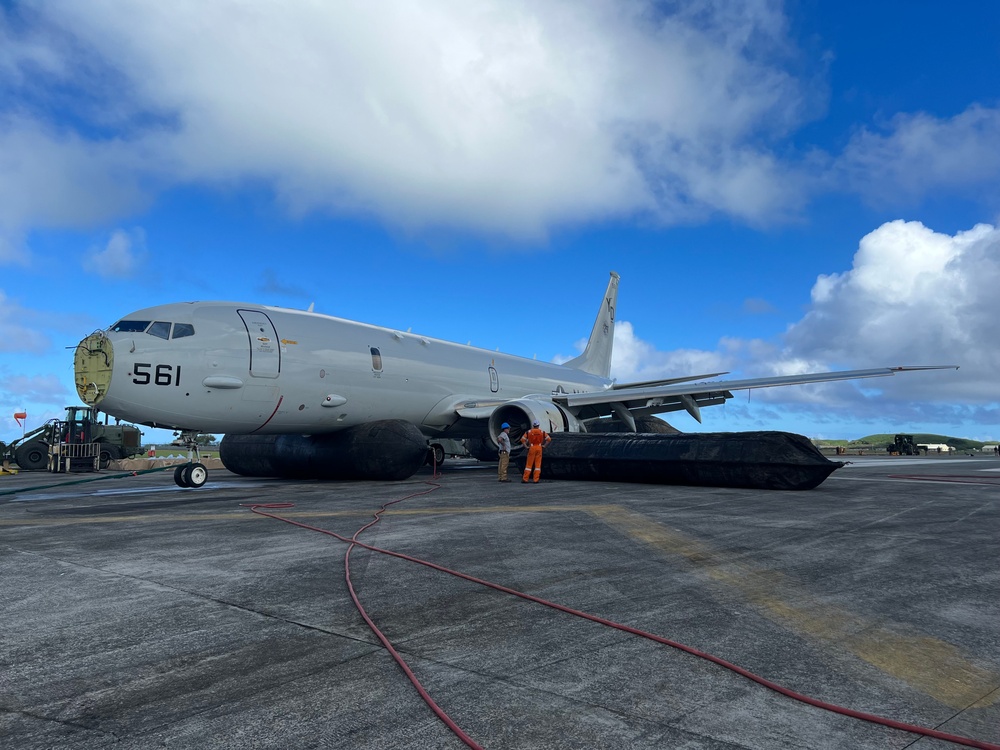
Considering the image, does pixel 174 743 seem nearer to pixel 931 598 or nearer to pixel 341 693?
pixel 341 693

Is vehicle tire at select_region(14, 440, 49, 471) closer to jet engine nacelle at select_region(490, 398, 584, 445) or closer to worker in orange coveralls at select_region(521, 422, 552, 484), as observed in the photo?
jet engine nacelle at select_region(490, 398, 584, 445)

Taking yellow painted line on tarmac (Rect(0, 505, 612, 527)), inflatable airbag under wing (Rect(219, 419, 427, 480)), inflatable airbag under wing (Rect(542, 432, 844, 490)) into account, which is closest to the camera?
yellow painted line on tarmac (Rect(0, 505, 612, 527))

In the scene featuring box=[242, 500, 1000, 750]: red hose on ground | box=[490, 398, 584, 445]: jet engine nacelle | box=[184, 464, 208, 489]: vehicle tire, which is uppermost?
box=[490, 398, 584, 445]: jet engine nacelle

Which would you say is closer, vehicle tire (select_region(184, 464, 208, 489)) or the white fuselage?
the white fuselage

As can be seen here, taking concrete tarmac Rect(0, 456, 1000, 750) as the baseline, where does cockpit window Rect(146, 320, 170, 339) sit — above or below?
above

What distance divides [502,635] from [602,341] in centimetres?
2762

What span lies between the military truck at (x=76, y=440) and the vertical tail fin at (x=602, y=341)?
747 inches

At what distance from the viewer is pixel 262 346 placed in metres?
12.9

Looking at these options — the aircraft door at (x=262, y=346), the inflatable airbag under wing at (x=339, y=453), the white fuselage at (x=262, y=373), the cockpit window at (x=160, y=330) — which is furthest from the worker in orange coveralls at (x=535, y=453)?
the cockpit window at (x=160, y=330)

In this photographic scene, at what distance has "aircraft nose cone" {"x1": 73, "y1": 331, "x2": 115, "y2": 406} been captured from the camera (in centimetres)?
1101

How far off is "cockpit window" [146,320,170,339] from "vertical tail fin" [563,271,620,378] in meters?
19.9

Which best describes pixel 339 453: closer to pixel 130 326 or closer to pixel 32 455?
pixel 130 326

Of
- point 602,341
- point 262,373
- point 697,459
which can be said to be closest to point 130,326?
point 262,373

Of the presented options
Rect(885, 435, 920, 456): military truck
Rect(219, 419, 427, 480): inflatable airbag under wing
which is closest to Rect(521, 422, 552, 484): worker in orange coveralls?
Rect(219, 419, 427, 480): inflatable airbag under wing
